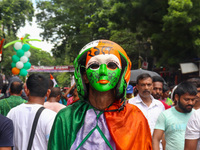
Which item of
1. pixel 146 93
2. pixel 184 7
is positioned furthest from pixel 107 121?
pixel 184 7

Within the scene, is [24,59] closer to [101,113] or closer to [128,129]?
[101,113]

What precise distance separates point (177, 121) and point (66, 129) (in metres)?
2.29

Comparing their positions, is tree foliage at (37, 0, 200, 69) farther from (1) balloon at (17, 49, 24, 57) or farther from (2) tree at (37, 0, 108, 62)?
(1) balloon at (17, 49, 24, 57)

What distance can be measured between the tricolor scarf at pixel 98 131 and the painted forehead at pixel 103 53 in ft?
1.34

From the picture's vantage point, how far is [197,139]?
3344 millimetres

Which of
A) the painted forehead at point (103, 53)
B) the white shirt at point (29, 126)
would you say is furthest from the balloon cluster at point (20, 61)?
the painted forehead at point (103, 53)

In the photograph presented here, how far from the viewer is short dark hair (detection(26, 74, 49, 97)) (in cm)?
379

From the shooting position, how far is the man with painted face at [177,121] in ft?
13.7

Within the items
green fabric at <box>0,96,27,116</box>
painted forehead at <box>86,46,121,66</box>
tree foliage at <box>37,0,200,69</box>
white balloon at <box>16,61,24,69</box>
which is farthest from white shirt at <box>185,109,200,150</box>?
tree foliage at <box>37,0,200,69</box>

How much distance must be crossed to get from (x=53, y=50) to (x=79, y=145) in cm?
2620

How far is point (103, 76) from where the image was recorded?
2492 millimetres

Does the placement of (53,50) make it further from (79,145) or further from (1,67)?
(79,145)

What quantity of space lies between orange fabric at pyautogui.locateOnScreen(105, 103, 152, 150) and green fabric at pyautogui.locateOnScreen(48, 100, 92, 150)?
0.81ft

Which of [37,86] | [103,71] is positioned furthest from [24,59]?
[103,71]
